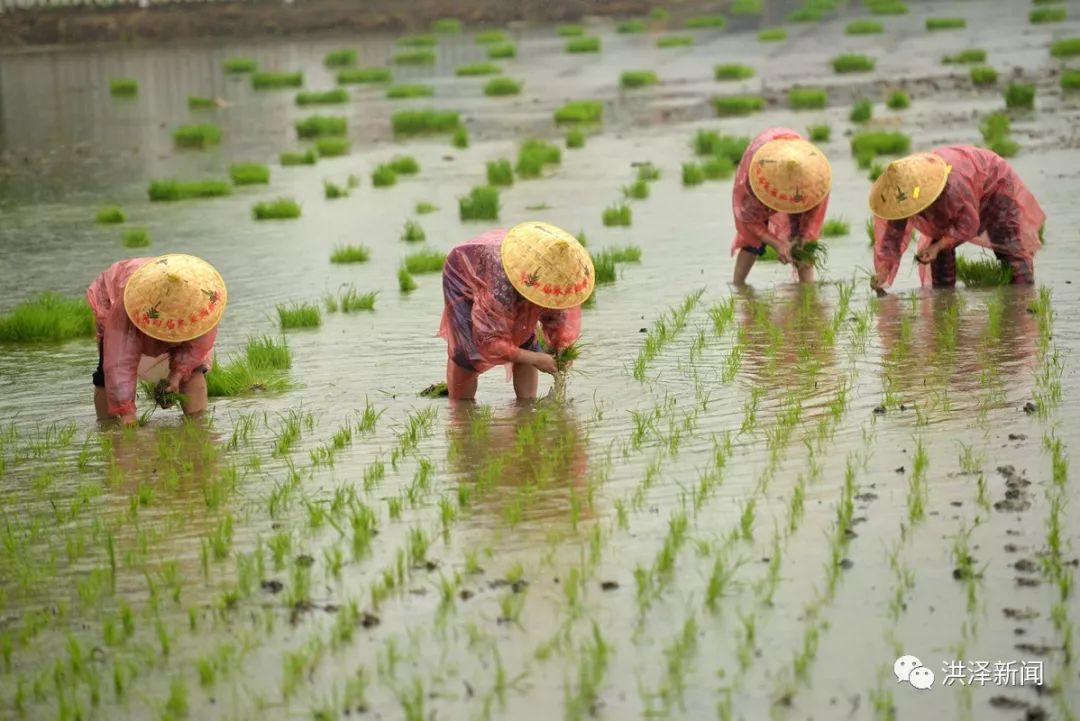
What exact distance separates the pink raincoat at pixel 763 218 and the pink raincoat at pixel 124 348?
3.35 meters

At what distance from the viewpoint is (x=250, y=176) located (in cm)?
1430

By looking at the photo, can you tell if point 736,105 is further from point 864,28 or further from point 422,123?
point 864,28

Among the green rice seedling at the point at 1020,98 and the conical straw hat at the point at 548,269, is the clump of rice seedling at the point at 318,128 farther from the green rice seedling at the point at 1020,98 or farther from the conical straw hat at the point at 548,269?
the conical straw hat at the point at 548,269

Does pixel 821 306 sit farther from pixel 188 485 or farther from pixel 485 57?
pixel 485 57

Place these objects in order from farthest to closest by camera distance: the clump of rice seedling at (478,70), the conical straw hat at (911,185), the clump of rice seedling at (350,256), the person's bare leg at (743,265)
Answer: the clump of rice seedling at (478,70) < the clump of rice seedling at (350,256) < the person's bare leg at (743,265) < the conical straw hat at (911,185)

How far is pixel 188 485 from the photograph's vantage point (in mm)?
6035

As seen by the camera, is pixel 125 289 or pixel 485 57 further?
pixel 485 57

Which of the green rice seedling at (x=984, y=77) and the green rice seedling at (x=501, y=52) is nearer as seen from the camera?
Answer: the green rice seedling at (x=984, y=77)

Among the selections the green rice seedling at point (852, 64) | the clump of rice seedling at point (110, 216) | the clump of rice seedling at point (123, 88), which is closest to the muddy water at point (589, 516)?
the clump of rice seedling at point (110, 216)

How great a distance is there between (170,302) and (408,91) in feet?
44.1

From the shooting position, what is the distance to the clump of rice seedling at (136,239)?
11453mm

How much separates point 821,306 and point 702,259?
1772 millimetres

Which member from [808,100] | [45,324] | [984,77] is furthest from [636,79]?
[45,324]

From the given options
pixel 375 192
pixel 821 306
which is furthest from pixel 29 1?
pixel 821 306
